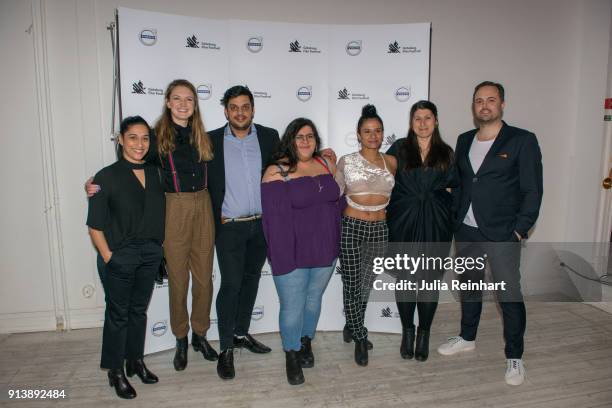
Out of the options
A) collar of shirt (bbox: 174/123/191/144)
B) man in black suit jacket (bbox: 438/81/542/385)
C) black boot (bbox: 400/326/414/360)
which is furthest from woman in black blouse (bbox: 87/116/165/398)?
man in black suit jacket (bbox: 438/81/542/385)

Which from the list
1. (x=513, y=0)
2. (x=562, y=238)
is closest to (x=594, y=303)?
(x=562, y=238)

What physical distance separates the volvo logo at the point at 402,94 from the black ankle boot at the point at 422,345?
1.74 m

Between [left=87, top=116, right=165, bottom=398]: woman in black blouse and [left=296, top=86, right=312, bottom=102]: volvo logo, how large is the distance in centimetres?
127

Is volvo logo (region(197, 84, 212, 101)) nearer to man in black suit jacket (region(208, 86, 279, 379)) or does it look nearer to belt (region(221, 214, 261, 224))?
man in black suit jacket (region(208, 86, 279, 379))

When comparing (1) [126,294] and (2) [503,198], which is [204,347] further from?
(2) [503,198]

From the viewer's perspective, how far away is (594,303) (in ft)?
13.9

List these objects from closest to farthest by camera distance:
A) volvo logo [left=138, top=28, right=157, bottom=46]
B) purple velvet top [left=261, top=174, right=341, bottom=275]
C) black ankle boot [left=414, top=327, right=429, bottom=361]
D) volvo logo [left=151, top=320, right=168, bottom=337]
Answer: purple velvet top [left=261, top=174, right=341, bottom=275], volvo logo [left=138, top=28, right=157, bottom=46], black ankle boot [left=414, top=327, right=429, bottom=361], volvo logo [left=151, top=320, right=168, bottom=337]

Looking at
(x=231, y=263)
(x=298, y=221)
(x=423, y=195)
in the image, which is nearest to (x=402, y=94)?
(x=423, y=195)

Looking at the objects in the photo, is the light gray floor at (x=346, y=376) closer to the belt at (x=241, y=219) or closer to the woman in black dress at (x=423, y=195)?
the woman in black dress at (x=423, y=195)

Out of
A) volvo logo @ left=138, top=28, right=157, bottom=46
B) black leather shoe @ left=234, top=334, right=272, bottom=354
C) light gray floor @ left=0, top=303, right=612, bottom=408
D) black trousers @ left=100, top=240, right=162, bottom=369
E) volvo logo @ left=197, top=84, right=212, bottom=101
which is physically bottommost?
light gray floor @ left=0, top=303, right=612, bottom=408

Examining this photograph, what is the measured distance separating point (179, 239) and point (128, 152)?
2.04ft

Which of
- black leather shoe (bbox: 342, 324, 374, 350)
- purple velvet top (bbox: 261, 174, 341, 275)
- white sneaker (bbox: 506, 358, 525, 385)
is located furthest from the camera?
black leather shoe (bbox: 342, 324, 374, 350)

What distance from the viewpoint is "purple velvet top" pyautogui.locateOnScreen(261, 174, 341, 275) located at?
101 inches

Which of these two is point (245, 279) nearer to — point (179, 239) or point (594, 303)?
point (179, 239)
